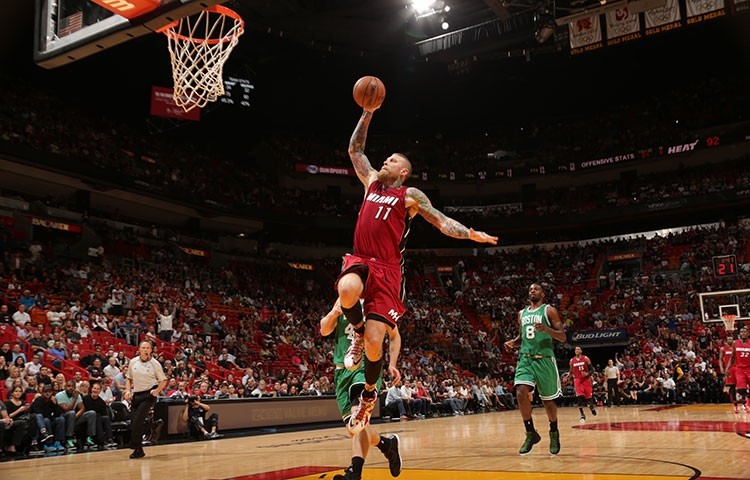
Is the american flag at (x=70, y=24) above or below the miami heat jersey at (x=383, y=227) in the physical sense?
above

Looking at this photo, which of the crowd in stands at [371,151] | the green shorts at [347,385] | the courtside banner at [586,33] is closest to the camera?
the green shorts at [347,385]

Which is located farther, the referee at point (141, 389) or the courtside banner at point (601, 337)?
the courtside banner at point (601, 337)

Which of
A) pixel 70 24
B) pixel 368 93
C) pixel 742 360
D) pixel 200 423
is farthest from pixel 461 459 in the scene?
pixel 742 360

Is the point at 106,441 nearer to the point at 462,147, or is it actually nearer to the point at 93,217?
the point at 93,217

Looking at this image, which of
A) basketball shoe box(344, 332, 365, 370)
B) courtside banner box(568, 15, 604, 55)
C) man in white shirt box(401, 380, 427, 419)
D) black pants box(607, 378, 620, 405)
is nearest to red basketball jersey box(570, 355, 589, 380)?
man in white shirt box(401, 380, 427, 419)

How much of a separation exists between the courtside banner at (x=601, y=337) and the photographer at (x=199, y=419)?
66.3 ft

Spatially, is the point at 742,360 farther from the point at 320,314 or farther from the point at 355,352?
the point at 320,314

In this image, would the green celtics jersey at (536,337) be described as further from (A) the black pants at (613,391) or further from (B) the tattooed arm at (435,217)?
(A) the black pants at (613,391)

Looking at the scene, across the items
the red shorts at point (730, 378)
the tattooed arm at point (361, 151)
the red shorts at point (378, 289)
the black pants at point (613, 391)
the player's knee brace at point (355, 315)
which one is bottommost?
the black pants at point (613, 391)

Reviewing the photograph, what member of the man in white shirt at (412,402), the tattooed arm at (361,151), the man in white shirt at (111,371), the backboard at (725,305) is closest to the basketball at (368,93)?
the tattooed arm at (361,151)

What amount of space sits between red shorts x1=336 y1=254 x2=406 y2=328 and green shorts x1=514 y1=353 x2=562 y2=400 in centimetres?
373

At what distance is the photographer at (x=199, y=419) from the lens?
42.8 ft

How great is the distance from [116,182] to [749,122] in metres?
30.2

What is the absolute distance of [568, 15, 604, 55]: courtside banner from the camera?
56.5 ft
